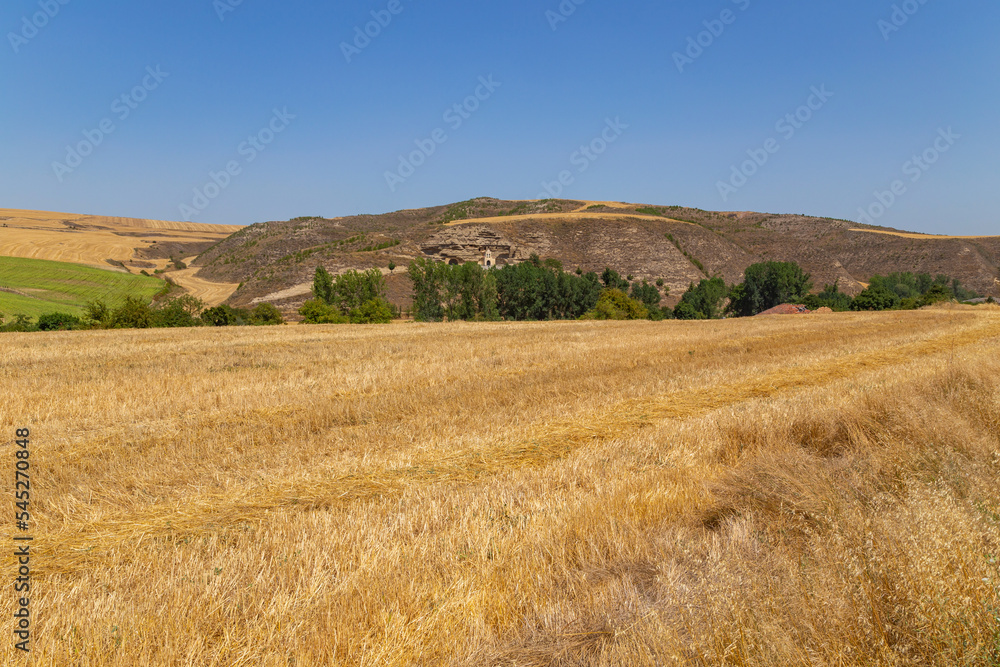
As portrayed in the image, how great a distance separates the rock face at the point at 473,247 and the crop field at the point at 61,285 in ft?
191

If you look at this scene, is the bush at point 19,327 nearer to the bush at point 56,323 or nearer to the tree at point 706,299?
the bush at point 56,323

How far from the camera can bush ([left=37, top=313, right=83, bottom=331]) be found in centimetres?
3786

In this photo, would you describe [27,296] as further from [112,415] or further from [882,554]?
[882,554]

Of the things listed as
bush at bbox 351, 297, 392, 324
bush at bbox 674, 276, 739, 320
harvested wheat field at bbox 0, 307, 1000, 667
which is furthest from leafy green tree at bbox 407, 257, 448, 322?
harvested wheat field at bbox 0, 307, 1000, 667

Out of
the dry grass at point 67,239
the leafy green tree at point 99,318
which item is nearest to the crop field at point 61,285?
the dry grass at point 67,239

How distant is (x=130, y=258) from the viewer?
5162 inches

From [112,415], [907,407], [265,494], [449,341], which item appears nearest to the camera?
[265,494]

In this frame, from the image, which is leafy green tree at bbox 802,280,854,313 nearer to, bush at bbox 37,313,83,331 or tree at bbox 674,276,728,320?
tree at bbox 674,276,728,320

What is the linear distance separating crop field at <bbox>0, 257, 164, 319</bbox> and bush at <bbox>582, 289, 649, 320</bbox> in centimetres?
5988

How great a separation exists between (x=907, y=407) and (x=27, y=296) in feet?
299

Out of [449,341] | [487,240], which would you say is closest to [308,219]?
[487,240]

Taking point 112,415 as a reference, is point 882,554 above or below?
above

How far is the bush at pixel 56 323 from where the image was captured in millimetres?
37859

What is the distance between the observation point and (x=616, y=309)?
67.1 m
